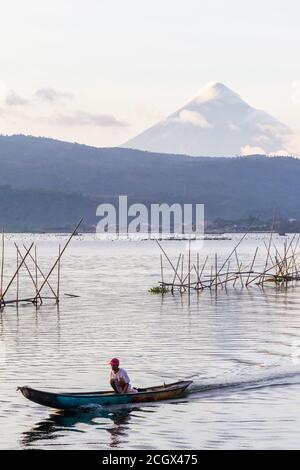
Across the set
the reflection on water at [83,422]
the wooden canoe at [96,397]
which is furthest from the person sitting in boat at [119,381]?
the reflection on water at [83,422]

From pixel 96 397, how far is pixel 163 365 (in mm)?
7437

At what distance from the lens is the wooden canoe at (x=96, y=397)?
72.8 ft

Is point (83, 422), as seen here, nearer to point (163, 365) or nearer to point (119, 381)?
point (119, 381)

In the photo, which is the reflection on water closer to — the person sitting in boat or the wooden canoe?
the wooden canoe

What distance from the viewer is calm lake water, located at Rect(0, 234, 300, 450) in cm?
2123

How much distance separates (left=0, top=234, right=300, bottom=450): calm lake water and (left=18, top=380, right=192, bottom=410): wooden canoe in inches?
7.4

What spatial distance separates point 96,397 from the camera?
22641 millimetres

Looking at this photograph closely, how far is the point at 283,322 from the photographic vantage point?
136 feet

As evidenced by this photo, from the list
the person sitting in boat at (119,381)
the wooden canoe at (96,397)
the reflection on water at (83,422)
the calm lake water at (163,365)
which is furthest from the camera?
the person sitting in boat at (119,381)

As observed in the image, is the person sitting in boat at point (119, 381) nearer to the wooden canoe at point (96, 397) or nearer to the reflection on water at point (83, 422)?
the wooden canoe at point (96, 397)

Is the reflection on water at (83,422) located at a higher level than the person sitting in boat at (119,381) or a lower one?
lower

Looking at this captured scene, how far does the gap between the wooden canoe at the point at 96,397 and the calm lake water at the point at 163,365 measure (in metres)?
0.19

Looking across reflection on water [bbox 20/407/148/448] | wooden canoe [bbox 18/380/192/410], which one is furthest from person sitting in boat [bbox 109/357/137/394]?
reflection on water [bbox 20/407/148/448]
